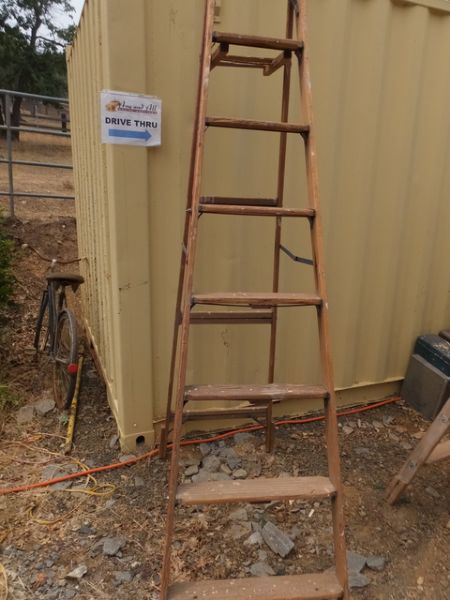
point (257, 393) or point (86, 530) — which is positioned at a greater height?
point (257, 393)

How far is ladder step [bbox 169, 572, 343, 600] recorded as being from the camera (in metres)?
1.65

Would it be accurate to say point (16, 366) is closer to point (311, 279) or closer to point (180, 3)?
point (311, 279)

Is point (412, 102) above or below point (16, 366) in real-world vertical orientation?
above

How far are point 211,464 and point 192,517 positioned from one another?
0.42 meters

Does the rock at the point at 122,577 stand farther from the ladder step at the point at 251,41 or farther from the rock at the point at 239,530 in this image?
the ladder step at the point at 251,41

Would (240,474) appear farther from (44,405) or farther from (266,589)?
(44,405)

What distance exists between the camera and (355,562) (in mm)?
2082

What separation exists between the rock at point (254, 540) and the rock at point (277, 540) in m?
0.02

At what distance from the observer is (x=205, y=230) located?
2.66 m

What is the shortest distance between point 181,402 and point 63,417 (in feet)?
5.76

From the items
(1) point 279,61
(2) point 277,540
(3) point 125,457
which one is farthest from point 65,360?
(1) point 279,61

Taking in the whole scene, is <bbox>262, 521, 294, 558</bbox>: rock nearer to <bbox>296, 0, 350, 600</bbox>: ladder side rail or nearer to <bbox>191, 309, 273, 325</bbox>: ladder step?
<bbox>296, 0, 350, 600</bbox>: ladder side rail

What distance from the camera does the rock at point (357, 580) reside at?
6.47 ft

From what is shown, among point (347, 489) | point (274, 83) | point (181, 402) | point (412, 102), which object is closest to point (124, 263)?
point (181, 402)
